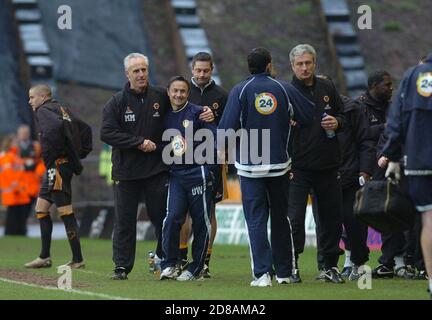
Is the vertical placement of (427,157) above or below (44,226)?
above

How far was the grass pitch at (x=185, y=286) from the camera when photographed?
12000 millimetres

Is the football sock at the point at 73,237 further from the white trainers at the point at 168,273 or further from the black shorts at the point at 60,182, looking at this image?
the white trainers at the point at 168,273

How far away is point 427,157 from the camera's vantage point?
11.4 m

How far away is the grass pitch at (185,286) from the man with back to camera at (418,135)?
2.69ft

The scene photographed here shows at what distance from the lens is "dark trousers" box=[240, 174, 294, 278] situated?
12961 mm

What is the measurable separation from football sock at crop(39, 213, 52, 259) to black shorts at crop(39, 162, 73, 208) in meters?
0.46

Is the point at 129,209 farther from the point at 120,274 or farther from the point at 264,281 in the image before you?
the point at 264,281

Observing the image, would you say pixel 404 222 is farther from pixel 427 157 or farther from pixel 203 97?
pixel 203 97

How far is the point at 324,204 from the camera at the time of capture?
1371 cm

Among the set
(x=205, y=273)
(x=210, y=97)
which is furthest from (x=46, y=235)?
(x=210, y=97)

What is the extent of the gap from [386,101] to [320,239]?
206cm

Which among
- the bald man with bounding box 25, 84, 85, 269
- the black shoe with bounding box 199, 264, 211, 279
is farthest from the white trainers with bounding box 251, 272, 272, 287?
the bald man with bounding box 25, 84, 85, 269

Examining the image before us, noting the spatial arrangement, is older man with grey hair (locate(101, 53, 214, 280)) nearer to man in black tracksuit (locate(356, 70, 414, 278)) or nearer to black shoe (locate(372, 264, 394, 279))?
man in black tracksuit (locate(356, 70, 414, 278))
